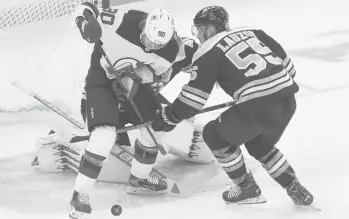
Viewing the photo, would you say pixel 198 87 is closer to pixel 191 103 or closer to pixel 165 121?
pixel 191 103

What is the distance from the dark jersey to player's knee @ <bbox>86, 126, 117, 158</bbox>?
0.31 meters

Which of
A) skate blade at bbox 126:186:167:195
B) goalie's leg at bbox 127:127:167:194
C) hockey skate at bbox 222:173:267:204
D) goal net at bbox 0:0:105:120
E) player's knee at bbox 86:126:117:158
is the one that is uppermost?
player's knee at bbox 86:126:117:158

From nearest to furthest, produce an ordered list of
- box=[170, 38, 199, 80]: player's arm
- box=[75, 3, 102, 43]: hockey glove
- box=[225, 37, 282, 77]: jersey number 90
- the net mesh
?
box=[225, 37, 282, 77]: jersey number 90, box=[75, 3, 102, 43]: hockey glove, box=[170, 38, 199, 80]: player's arm, the net mesh

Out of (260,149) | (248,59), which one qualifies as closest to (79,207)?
(260,149)

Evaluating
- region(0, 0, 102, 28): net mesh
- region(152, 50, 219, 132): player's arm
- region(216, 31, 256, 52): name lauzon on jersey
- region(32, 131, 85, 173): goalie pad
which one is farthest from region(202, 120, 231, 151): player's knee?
region(0, 0, 102, 28): net mesh

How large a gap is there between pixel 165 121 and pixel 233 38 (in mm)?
425

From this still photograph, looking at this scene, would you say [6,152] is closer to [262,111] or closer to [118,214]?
[118,214]

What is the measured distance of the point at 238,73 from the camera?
2803 mm

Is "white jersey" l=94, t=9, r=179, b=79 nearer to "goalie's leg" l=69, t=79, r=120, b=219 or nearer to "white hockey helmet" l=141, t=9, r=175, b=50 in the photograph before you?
"white hockey helmet" l=141, t=9, r=175, b=50

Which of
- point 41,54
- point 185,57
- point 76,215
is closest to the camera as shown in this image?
point 76,215

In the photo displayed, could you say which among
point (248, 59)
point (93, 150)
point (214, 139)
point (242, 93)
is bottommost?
point (93, 150)

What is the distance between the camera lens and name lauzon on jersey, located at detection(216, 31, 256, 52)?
9.23 ft

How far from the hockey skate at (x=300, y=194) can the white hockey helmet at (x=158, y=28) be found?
2.45 feet

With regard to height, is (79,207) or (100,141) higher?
(100,141)
